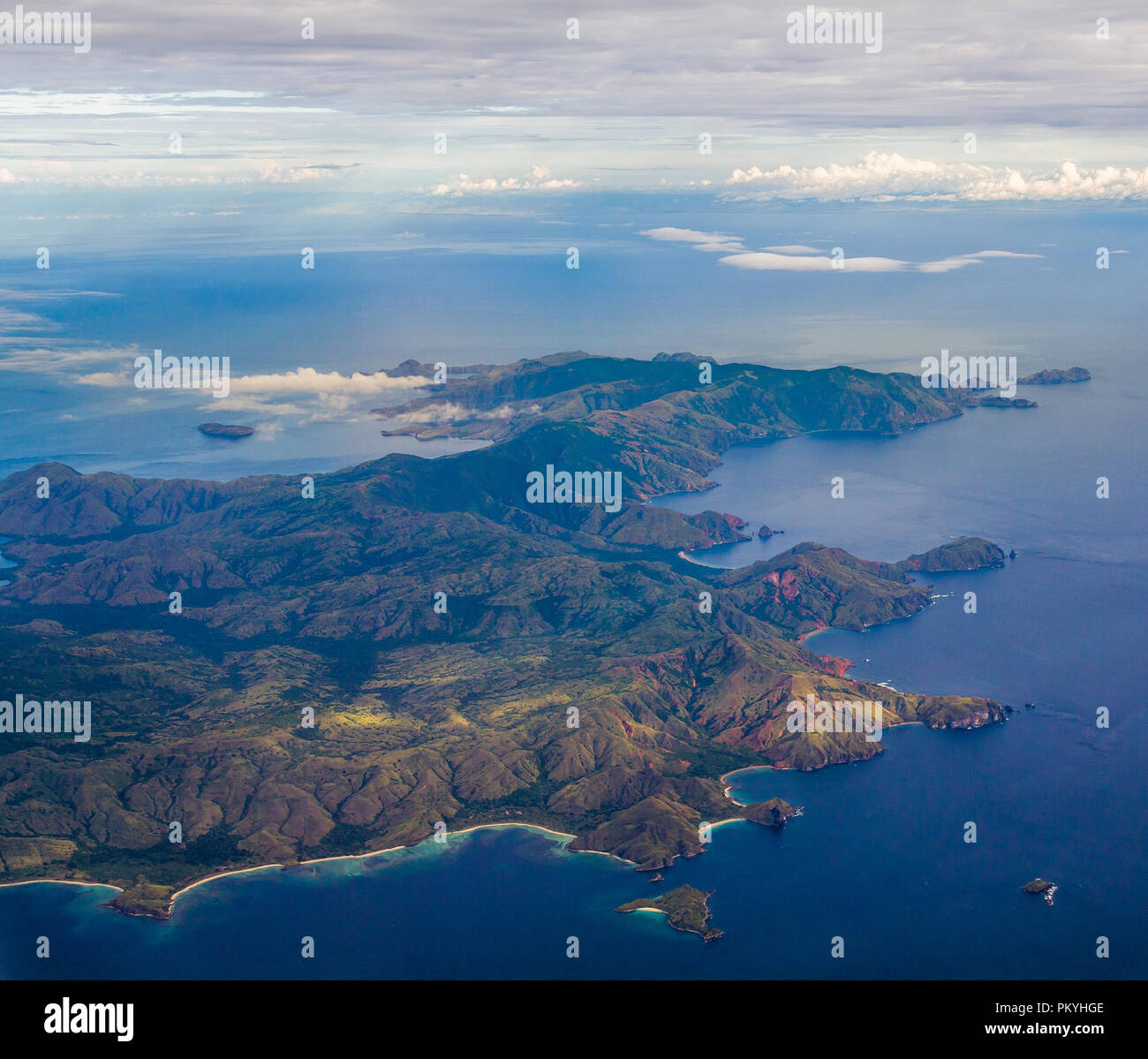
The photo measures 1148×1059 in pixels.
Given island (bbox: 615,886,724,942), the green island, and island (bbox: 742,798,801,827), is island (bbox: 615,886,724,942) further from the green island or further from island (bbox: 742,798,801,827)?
island (bbox: 742,798,801,827)

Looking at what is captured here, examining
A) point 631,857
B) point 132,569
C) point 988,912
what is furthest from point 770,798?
point 132,569

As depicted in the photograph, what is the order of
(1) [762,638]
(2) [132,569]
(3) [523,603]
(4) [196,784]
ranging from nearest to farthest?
(4) [196,784], (1) [762,638], (3) [523,603], (2) [132,569]

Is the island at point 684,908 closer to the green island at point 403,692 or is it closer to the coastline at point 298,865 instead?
the green island at point 403,692

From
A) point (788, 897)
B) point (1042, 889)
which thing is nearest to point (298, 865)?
point (788, 897)

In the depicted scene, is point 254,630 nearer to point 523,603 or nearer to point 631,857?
point 523,603

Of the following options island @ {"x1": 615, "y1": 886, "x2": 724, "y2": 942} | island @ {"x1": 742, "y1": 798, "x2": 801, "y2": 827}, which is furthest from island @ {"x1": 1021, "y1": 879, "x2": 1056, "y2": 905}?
island @ {"x1": 615, "y1": 886, "x2": 724, "y2": 942}

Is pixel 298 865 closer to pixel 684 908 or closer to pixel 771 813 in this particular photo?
pixel 684 908
